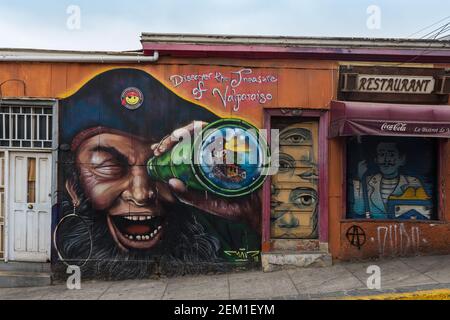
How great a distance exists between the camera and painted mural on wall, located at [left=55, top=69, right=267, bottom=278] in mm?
9172

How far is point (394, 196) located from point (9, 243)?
710cm

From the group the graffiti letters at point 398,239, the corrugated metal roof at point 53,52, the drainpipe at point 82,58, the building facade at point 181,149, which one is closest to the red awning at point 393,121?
the building facade at point 181,149

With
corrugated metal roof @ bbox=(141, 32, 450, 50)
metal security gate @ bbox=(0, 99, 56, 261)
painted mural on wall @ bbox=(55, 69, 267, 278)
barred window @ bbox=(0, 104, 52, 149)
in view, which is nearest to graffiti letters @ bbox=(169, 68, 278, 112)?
painted mural on wall @ bbox=(55, 69, 267, 278)

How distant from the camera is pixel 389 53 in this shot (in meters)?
9.14

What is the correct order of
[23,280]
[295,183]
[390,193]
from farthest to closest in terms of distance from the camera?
[390,193] → [295,183] → [23,280]

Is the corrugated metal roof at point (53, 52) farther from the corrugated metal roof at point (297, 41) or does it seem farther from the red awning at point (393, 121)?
the red awning at point (393, 121)

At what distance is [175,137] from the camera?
9.20 metres

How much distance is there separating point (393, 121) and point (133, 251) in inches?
199

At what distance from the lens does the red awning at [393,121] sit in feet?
28.0

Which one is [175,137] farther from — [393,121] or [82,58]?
[393,121]

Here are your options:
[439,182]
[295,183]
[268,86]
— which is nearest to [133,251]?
[295,183]

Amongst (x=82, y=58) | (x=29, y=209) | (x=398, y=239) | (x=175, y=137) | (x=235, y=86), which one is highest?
(x=82, y=58)

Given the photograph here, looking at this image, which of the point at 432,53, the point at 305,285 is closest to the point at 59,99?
the point at 305,285
